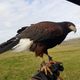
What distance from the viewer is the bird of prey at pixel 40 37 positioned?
5594mm

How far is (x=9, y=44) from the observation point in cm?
542

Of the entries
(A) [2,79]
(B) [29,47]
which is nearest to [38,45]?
(B) [29,47]

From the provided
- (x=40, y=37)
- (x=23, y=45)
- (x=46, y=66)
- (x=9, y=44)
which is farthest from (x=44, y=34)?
(x=46, y=66)

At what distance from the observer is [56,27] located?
20.2 feet

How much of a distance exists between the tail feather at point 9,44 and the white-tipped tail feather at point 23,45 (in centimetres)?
7

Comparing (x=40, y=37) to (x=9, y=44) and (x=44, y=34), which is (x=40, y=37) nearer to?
(x=44, y=34)

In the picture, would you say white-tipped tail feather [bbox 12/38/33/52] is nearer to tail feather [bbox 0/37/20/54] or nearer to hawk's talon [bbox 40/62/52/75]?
tail feather [bbox 0/37/20/54]

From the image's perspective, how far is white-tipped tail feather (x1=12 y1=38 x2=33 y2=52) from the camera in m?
5.61

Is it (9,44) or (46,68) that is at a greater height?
(9,44)

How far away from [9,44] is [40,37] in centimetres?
62

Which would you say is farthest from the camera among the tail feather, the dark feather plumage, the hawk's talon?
the dark feather plumage

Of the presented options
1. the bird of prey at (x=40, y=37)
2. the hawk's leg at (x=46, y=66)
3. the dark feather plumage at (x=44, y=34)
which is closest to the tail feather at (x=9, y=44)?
the bird of prey at (x=40, y=37)

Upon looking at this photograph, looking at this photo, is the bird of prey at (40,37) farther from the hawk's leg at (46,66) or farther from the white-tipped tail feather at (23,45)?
the hawk's leg at (46,66)

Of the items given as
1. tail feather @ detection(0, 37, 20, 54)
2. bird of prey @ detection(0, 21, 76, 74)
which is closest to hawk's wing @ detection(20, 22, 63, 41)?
bird of prey @ detection(0, 21, 76, 74)
